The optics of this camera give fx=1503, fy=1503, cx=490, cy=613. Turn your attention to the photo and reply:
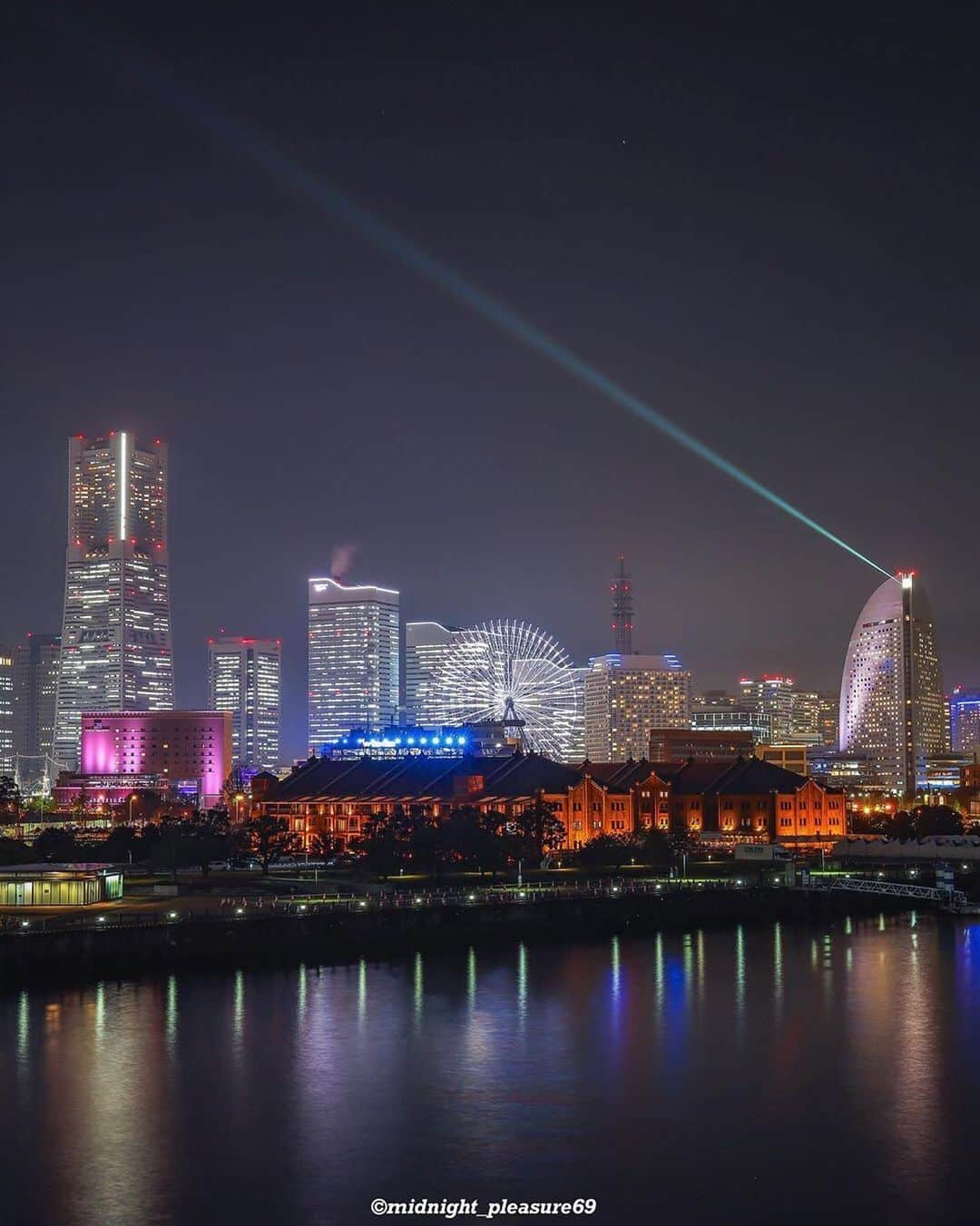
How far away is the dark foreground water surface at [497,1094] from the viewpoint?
43.9 meters

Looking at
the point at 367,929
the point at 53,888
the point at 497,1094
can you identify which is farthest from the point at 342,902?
the point at 497,1094

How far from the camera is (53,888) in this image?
9281 centimetres

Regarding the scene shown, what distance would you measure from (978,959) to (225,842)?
7154 centimetres

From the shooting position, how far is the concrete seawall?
259 feet

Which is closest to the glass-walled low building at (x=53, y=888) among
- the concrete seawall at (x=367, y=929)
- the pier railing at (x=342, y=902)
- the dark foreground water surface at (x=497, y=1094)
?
the pier railing at (x=342, y=902)

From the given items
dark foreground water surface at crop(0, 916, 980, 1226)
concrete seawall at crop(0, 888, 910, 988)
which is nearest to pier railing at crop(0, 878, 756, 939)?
concrete seawall at crop(0, 888, 910, 988)

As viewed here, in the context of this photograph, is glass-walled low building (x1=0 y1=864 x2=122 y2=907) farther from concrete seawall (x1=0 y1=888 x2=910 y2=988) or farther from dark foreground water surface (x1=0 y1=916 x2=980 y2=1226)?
dark foreground water surface (x1=0 y1=916 x2=980 y2=1226)

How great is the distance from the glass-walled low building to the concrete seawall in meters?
10.3

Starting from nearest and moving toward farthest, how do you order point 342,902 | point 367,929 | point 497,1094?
point 497,1094
point 367,929
point 342,902

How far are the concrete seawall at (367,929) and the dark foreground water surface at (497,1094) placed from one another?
3023 mm

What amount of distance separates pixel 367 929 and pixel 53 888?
19528 millimetres

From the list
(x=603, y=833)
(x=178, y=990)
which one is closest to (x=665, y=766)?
(x=603, y=833)

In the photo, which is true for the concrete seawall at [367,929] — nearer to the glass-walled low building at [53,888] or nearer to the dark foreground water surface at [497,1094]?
the dark foreground water surface at [497,1094]

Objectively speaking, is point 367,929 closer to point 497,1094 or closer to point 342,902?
point 342,902
